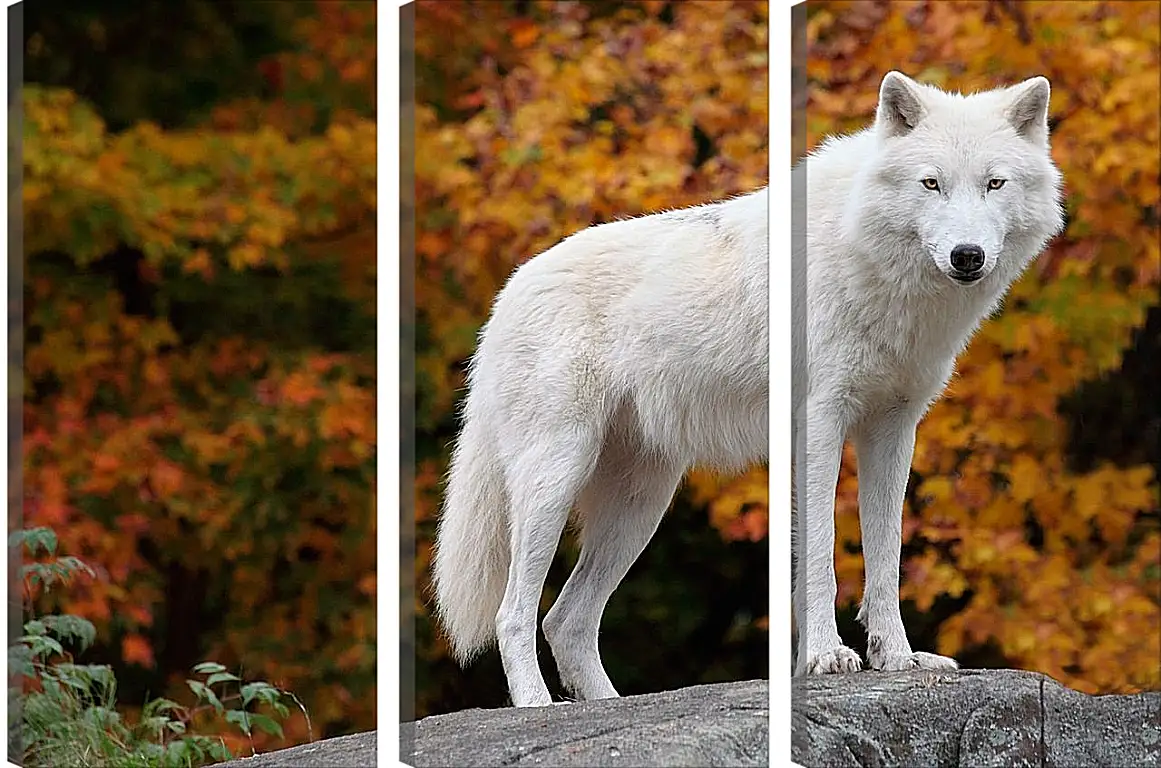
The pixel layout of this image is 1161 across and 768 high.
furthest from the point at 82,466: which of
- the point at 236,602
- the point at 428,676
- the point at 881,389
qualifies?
the point at 881,389

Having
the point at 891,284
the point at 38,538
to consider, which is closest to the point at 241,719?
the point at 38,538

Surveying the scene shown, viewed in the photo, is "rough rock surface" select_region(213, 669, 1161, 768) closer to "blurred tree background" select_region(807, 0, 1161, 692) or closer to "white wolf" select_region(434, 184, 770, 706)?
"blurred tree background" select_region(807, 0, 1161, 692)

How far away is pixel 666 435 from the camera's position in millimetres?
2482

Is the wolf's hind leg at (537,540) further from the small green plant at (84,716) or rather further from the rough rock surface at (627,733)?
the small green plant at (84,716)

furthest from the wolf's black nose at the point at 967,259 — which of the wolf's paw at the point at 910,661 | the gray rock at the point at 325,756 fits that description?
the gray rock at the point at 325,756

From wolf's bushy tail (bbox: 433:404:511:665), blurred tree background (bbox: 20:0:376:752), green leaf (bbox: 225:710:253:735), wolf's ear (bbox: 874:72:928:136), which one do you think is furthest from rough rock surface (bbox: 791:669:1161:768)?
blurred tree background (bbox: 20:0:376:752)

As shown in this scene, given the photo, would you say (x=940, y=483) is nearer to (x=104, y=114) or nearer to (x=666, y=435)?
(x=666, y=435)

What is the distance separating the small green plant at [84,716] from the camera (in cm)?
327

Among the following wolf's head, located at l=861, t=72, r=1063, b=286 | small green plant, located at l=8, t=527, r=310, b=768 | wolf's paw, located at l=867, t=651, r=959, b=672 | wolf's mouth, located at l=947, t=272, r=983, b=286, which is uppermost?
wolf's head, located at l=861, t=72, r=1063, b=286

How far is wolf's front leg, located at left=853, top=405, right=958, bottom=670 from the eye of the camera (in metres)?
2.18

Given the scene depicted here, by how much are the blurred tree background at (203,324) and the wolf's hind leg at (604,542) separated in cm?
162

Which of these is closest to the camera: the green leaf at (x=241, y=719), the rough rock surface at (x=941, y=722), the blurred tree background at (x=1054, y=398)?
the blurred tree background at (x=1054, y=398)

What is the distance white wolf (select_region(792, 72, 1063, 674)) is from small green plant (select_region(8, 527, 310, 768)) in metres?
1.64

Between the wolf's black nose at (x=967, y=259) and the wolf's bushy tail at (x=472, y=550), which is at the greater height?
the wolf's black nose at (x=967, y=259)
